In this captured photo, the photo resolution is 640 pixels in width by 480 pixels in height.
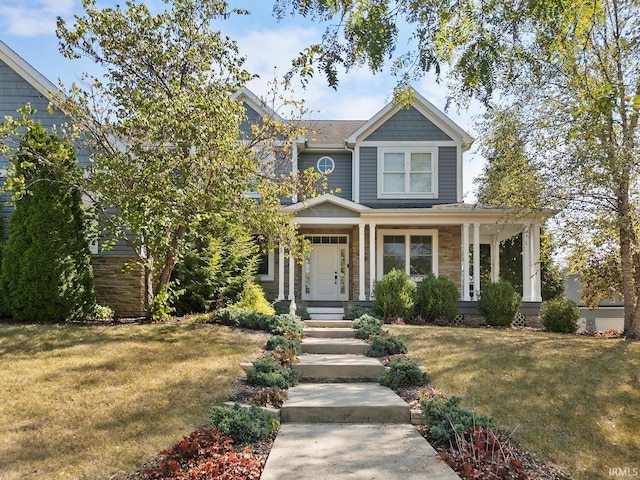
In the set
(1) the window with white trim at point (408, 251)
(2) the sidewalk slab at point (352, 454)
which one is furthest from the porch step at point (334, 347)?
(1) the window with white trim at point (408, 251)

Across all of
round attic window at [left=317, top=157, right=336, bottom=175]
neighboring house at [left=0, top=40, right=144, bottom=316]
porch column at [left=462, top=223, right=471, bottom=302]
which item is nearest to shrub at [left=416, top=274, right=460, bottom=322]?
porch column at [left=462, top=223, right=471, bottom=302]

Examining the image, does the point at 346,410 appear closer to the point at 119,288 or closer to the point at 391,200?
the point at 119,288

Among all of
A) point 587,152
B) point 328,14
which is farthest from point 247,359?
point 587,152

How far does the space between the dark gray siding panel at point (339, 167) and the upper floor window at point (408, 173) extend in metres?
1.14

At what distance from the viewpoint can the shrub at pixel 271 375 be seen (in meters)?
5.81

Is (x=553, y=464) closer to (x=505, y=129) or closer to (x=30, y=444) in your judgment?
(x=30, y=444)

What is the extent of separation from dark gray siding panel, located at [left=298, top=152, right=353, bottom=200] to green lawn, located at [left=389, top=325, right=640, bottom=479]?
797 cm

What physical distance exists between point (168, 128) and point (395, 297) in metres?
6.83

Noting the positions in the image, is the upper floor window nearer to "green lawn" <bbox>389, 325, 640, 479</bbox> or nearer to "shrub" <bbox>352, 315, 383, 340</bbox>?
"shrub" <bbox>352, 315, 383, 340</bbox>

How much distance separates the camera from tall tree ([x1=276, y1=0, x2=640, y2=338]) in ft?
17.0

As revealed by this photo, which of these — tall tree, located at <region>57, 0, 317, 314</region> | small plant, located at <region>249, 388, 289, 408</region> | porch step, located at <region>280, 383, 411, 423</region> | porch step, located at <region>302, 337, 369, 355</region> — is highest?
tall tree, located at <region>57, 0, 317, 314</region>

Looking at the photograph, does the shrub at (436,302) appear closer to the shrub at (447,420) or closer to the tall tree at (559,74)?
the tall tree at (559,74)

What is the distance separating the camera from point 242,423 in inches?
170

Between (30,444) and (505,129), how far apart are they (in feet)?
32.0
